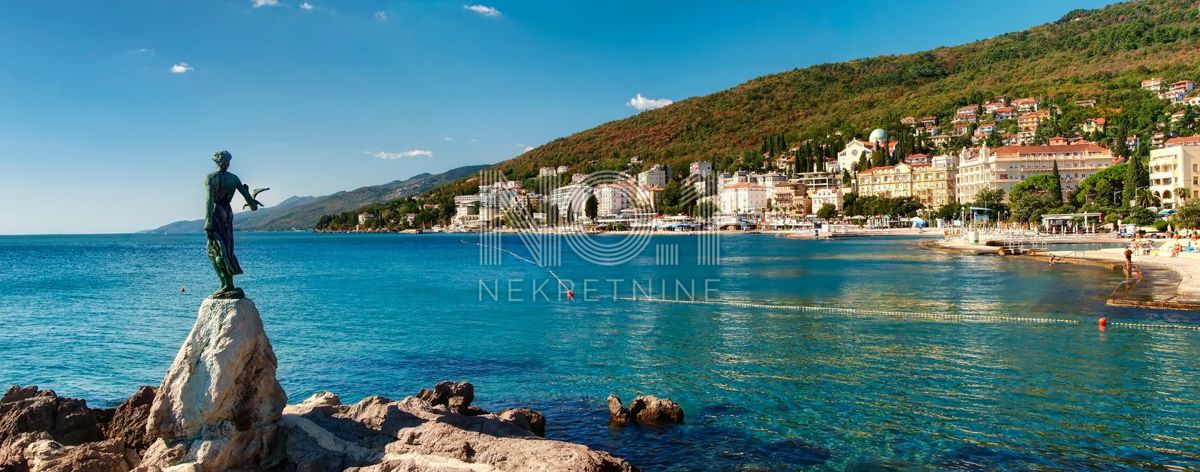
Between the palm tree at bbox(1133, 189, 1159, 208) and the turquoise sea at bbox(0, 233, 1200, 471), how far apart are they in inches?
1764

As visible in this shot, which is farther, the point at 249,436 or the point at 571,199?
the point at 571,199

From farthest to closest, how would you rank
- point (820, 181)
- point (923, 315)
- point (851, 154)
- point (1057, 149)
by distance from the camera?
point (851, 154)
point (820, 181)
point (1057, 149)
point (923, 315)

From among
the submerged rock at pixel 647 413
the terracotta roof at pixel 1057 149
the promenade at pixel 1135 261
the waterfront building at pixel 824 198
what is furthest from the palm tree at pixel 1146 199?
the submerged rock at pixel 647 413

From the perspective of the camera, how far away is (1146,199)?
65.9 metres

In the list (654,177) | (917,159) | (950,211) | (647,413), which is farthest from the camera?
(654,177)

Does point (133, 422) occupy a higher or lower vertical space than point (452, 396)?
higher

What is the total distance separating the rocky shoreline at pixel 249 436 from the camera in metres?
6.86

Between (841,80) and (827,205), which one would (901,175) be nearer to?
(827,205)

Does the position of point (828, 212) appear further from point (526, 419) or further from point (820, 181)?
point (526, 419)

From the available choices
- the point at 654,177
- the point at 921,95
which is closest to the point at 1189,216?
the point at 654,177

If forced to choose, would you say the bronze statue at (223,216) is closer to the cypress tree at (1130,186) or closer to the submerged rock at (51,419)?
the submerged rock at (51,419)

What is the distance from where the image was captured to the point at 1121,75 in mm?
118000

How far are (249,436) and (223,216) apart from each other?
7.41 ft

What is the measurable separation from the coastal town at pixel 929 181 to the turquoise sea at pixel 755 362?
29212 millimetres
